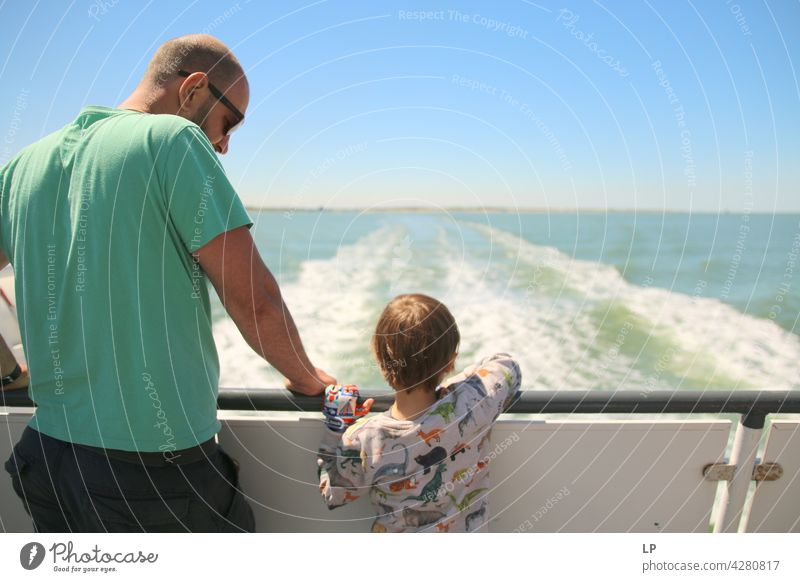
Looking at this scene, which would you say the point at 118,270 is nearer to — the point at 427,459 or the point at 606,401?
the point at 427,459

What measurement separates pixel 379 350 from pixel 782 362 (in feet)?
28.8

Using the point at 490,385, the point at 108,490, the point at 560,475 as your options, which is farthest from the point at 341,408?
the point at 560,475

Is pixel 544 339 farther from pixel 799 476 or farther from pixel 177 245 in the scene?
pixel 177 245

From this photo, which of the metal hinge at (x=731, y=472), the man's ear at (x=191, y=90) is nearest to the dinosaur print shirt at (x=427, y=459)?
the metal hinge at (x=731, y=472)

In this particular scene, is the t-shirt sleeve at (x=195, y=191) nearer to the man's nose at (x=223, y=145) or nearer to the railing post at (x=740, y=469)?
the man's nose at (x=223, y=145)

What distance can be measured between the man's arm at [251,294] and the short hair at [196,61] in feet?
1.37

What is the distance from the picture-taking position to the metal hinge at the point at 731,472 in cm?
172

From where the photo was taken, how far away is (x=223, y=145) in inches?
63.8

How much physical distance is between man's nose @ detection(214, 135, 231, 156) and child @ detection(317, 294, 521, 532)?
0.58 m

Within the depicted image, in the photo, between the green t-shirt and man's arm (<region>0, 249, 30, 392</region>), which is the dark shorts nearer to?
the green t-shirt

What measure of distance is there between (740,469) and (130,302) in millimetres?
1592

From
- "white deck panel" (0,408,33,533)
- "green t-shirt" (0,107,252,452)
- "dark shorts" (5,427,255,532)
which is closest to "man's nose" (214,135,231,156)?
"green t-shirt" (0,107,252,452)

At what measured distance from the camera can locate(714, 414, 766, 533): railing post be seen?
1.70 meters
